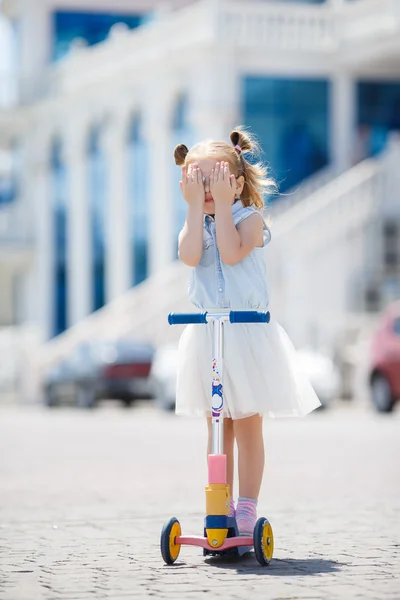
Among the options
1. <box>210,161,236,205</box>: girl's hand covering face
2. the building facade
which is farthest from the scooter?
the building facade

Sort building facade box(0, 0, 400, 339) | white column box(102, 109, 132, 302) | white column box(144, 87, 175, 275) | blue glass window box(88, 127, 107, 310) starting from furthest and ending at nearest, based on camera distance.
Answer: blue glass window box(88, 127, 107, 310) < white column box(102, 109, 132, 302) < white column box(144, 87, 175, 275) < building facade box(0, 0, 400, 339)

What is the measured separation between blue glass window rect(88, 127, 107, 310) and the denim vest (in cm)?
3633

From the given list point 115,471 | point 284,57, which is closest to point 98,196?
point 284,57

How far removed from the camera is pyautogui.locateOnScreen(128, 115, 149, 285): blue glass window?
4119 centimetres

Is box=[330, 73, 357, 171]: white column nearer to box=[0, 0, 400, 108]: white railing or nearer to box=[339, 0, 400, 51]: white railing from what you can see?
box=[0, 0, 400, 108]: white railing

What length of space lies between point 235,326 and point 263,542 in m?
0.99

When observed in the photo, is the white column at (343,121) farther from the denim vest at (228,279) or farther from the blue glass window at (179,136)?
the denim vest at (228,279)

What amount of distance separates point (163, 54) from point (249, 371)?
31.3 m

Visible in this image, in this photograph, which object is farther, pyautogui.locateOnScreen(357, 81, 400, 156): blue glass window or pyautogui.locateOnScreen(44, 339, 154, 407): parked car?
pyautogui.locateOnScreen(357, 81, 400, 156): blue glass window

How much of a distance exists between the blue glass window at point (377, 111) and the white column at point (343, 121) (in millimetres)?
267

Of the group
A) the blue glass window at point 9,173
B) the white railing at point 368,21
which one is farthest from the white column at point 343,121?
the blue glass window at point 9,173

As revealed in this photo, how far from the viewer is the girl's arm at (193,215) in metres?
7.36

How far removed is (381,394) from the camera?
79.3ft

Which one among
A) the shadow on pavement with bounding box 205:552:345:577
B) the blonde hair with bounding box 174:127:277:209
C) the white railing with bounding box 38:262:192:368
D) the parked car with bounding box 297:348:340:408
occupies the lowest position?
the shadow on pavement with bounding box 205:552:345:577
